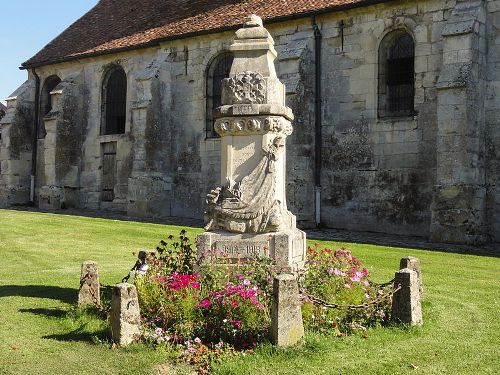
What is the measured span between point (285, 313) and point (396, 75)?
12891 millimetres

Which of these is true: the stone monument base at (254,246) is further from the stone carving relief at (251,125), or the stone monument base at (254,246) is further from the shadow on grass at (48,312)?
the shadow on grass at (48,312)

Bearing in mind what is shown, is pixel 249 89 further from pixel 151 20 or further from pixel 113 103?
pixel 151 20

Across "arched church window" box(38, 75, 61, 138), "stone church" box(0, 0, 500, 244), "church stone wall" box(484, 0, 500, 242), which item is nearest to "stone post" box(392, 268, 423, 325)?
"stone church" box(0, 0, 500, 244)

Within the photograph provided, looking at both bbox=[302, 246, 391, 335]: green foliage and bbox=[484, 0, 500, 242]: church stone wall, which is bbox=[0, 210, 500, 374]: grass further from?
bbox=[484, 0, 500, 242]: church stone wall

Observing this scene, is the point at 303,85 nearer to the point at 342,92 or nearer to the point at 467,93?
the point at 342,92

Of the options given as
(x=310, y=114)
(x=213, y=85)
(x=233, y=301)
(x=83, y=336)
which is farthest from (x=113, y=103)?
(x=233, y=301)

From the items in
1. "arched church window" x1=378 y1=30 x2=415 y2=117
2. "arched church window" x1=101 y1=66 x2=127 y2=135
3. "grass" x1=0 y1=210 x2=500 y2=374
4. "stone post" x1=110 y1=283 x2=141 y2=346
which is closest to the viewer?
"grass" x1=0 y1=210 x2=500 y2=374

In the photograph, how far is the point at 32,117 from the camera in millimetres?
27125


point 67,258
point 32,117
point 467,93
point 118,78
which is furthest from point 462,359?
point 32,117

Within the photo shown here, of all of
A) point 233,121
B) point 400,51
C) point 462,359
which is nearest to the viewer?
point 462,359

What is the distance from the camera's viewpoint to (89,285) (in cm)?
750

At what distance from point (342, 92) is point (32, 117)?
51.2ft

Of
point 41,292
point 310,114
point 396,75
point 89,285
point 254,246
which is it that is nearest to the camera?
point 254,246

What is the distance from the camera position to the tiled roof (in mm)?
19062
